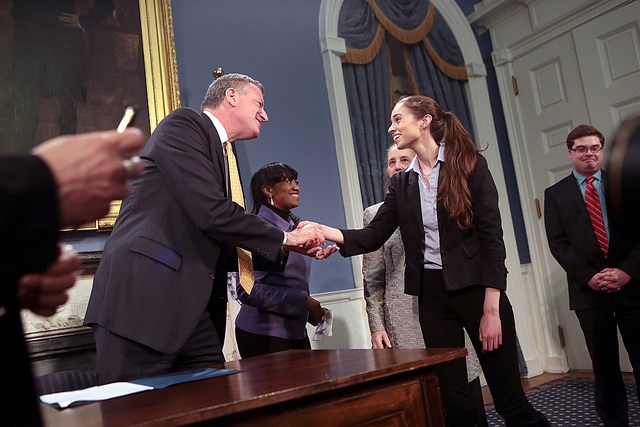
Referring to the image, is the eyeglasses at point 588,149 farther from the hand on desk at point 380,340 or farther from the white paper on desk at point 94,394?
the white paper on desk at point 94,394

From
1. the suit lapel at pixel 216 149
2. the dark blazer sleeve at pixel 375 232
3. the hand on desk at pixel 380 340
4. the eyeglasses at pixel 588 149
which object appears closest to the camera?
the suit lapel at pixel 216 149

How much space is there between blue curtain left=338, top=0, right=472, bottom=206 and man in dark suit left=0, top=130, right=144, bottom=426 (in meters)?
3.58

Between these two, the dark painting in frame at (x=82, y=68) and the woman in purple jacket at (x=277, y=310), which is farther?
the dark painting in frame at (x=82, y=68)

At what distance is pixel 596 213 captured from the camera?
3084 millimetres

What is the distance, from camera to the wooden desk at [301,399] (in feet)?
3.36

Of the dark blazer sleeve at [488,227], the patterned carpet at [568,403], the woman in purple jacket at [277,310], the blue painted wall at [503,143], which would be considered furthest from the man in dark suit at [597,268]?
the blue painted wall at [503,143]

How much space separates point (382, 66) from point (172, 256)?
3.27 m

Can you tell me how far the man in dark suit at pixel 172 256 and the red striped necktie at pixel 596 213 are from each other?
1.76 m

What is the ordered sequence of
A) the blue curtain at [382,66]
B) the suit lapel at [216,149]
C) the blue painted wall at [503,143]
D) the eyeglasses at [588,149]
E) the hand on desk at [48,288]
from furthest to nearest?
the blue painted wall at [503,143]
the blue curtain at [382,66]
the eyeglasses at [588,149]
the suit lapel at [216,149]
the hand on desk at [48,288]

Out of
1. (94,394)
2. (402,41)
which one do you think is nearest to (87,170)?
(94,394)

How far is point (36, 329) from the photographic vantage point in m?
2.71

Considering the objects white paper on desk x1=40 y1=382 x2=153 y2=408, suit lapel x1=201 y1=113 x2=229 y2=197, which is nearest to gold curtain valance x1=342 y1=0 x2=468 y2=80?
suit lapel x1=201 y1=113 x2=229 y2=197

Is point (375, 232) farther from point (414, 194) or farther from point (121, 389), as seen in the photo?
point (121, 389)

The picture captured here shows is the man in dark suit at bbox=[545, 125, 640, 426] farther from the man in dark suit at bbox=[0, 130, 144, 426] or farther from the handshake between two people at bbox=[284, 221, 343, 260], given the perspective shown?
the man in dark suit at bbox=[0, 130, 144, 426]
